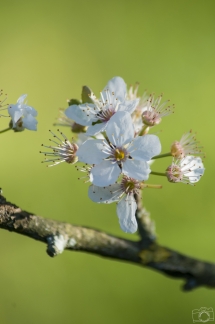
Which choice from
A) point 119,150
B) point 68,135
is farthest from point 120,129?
point 68,135

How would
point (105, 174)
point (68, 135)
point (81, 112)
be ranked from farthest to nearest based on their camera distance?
point (68, 135), point (81, 112), point (105, 174)

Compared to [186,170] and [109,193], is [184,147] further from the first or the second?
[109,193]

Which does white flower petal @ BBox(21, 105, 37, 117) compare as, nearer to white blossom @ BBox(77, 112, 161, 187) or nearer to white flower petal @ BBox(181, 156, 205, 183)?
white blossom @ BBox(77, 112, 161, 187)

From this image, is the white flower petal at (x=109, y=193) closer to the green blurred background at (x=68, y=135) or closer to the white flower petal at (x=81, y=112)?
the white flower petal at (x=81, y=112)

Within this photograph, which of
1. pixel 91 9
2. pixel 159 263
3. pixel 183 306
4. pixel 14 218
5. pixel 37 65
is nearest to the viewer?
pixel 14 218

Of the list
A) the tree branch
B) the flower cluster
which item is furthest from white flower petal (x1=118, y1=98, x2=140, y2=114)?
the tree branch

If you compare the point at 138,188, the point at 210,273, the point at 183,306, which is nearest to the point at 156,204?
the point at 183,306

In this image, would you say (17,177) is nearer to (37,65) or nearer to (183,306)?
(37,65)
